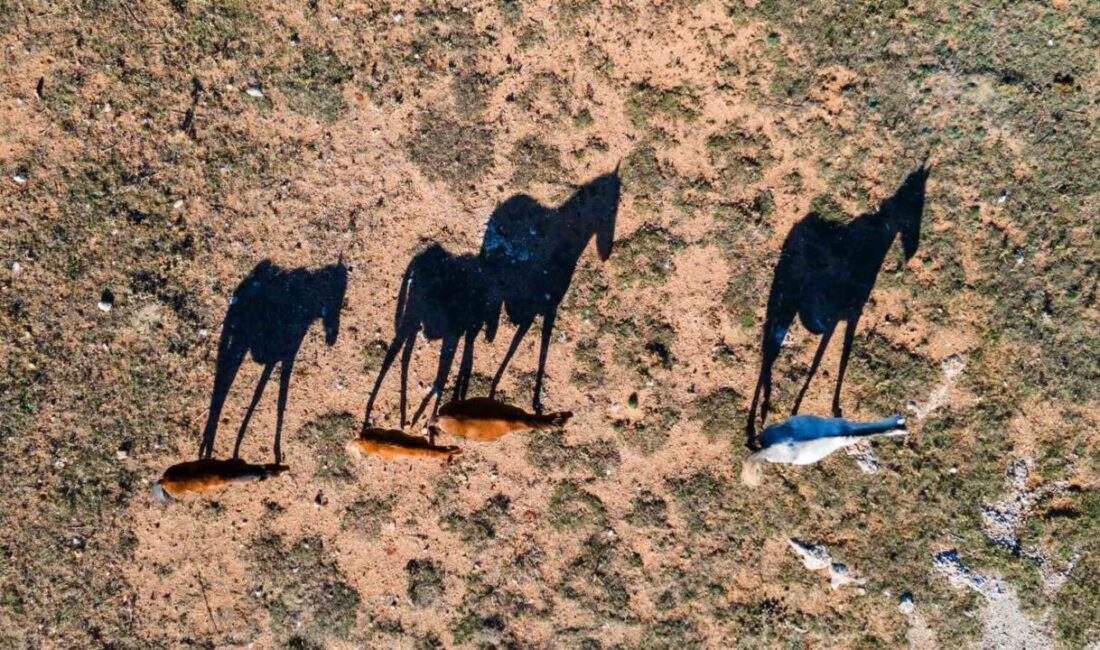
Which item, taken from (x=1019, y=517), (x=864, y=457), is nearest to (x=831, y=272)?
(x=864, y=457)

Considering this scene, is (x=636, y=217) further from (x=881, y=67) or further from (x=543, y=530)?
(x=543, y=530)

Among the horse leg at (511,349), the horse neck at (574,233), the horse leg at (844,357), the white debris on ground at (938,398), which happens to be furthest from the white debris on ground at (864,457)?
the horse leg at (511,349)

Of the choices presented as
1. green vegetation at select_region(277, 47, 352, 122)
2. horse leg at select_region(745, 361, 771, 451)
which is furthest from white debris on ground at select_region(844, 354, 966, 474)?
green vegetation at select_region(277, 47, 352, 122)

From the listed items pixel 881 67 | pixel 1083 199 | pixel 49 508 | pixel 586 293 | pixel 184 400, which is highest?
pixel 881 67

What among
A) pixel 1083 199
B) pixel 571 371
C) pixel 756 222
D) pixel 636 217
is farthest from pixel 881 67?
pixel 571 371

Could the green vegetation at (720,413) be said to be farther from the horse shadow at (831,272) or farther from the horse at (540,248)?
the horse at (540,248)

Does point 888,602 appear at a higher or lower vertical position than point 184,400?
lower

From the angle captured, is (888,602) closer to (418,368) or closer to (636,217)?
(636,217)
